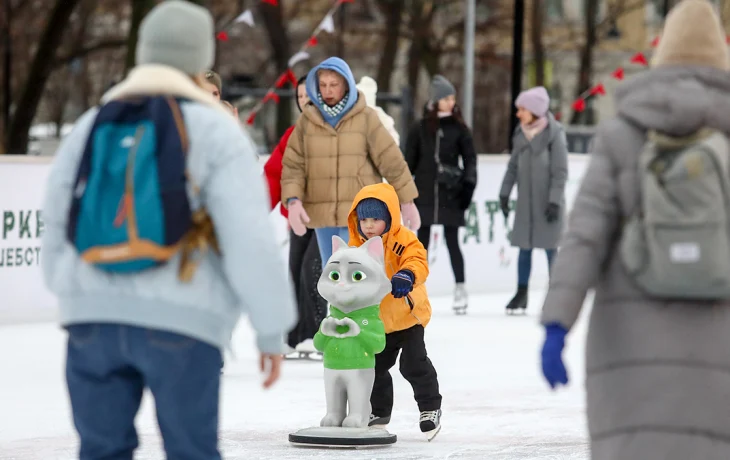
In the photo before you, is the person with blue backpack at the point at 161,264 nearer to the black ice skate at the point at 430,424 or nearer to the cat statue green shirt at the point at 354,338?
the cat statue green shirt at the point at 354,338

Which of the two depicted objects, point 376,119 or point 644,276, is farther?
point 376,119

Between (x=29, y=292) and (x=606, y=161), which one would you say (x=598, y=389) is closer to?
(x=606, y=161)

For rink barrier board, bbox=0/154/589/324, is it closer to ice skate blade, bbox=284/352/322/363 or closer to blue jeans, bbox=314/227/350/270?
ice skate blade, bbox=284/352/322/363

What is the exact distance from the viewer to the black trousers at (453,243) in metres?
12.5

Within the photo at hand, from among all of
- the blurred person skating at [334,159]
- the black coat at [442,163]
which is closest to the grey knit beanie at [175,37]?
the blurred person skating at [334,159]

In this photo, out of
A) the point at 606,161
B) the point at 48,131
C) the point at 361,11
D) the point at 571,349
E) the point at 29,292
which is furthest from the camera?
the point at 48,131

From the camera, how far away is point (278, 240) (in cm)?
1305

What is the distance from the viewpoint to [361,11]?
37531 mm

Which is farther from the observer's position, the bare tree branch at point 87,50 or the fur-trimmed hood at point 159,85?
the bare tree branch at point 87,50

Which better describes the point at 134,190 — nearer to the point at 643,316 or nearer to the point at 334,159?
the point at 643,316

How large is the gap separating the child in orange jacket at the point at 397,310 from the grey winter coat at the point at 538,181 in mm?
5781

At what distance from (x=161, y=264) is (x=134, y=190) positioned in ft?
0.56

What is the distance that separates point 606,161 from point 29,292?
825 centimetres

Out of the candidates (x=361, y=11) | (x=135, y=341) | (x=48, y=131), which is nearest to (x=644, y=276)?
(x=135, y=341)
